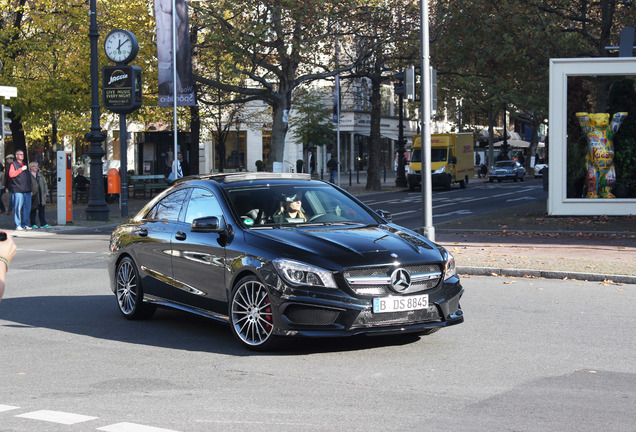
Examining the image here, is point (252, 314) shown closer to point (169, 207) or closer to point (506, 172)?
point (169, 207)

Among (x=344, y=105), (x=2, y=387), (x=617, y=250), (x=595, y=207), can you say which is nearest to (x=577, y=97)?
(x=595, y=207)

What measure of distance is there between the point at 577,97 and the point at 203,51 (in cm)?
2020

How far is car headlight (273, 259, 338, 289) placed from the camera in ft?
23.9

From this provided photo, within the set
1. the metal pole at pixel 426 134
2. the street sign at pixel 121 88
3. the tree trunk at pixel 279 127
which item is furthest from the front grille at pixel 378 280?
the tree trunk at pixel 279 127

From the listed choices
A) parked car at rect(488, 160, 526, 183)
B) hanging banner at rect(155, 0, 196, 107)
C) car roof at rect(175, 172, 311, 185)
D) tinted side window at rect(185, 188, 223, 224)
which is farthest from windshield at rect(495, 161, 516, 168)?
tinted side window at rect(185, 188, 223, 224)

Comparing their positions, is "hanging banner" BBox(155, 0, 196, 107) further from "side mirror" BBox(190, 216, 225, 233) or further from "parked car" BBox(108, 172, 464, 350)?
"side mirror" BBox(190, 216, 225, 233)

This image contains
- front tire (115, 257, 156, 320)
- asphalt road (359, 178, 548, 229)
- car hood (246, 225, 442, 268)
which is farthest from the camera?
asphalt road (359, 178, 548, 229)

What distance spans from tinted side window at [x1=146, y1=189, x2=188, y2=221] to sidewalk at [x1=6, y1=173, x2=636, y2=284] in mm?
5376

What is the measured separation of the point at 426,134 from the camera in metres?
15.8

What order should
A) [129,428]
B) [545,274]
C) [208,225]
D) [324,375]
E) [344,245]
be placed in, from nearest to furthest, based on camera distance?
1. [129,428]
2. [324,375]
3. [344,245]
4. [208,225]
5. [545,274]

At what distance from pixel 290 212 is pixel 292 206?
0.28ft

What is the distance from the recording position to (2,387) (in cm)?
664

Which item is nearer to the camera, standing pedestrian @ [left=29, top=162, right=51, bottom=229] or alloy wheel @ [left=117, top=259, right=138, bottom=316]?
alloy wheel @ [left=117, top=259, right=138, bottom=316]

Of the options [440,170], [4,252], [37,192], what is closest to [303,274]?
[4,252]
